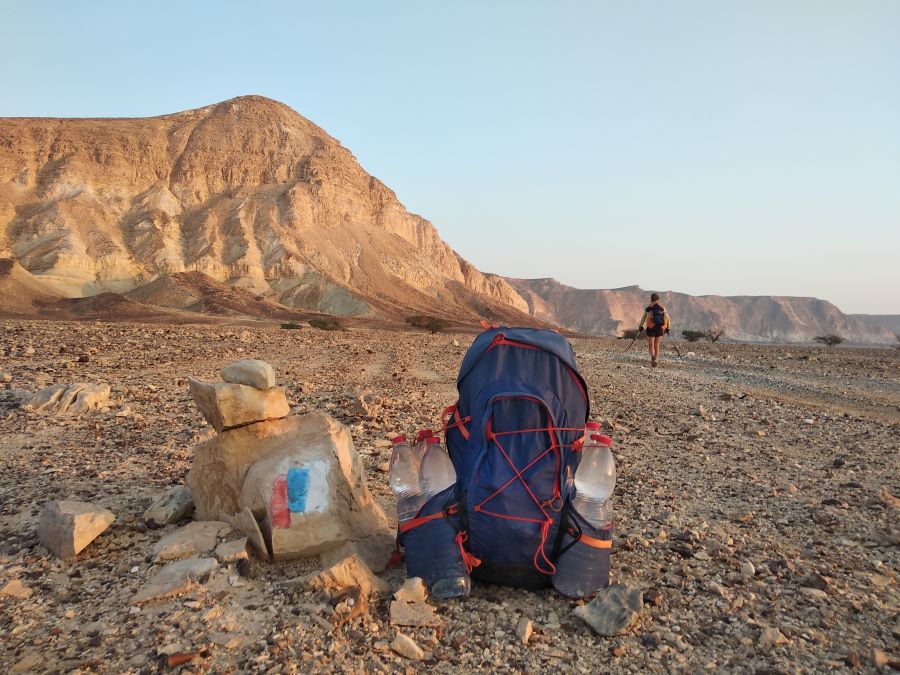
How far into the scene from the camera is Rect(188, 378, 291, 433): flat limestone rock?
13.1 feet

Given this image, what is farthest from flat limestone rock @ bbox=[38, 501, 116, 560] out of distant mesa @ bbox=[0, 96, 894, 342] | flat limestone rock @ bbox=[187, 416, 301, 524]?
distant mesa @ bbox=[0, 96, 894, 342]

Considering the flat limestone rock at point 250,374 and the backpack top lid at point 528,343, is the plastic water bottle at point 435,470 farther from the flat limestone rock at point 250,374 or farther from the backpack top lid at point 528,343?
the flat limestone rock at point 250,374

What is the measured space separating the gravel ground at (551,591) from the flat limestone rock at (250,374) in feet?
3.71

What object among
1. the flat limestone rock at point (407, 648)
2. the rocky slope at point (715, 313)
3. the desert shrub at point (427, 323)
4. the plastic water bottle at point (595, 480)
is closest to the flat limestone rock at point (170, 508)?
the flat limestone rock at point (407, 648)

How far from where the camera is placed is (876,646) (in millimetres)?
2754

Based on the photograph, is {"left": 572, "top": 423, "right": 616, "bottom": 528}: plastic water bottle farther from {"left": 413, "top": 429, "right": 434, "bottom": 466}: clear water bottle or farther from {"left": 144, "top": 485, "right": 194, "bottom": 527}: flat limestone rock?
{"left": 144, "top": 485, "right": 194, "bottom": 527}: flat limestone rock

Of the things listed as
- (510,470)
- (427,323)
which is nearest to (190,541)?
(510,470)

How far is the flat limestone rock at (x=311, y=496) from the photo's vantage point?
3.53m

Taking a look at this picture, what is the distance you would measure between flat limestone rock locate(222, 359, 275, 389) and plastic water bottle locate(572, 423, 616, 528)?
7.57 ft

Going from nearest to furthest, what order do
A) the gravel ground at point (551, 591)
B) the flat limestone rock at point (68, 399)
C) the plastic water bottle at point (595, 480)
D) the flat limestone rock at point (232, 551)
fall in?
the gravel ground at point (551, 591)
the flat limestone rock at point (232, 551)
the plastic water bottle at point (595, 480)
the flat limestone rock at point (68, 399)

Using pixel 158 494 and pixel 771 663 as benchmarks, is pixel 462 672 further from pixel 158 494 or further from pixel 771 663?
pixel 158 494

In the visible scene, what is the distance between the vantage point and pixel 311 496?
362 cm

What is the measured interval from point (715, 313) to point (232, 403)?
516 ft

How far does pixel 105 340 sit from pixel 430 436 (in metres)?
13.6
